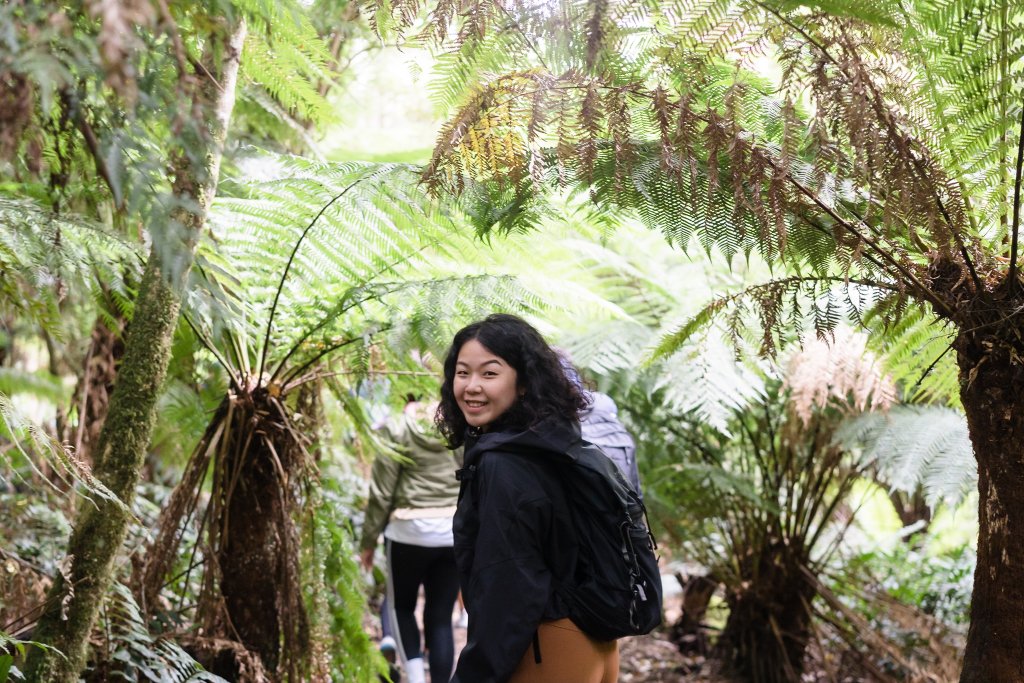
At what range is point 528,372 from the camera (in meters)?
1.80

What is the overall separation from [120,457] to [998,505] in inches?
64.8

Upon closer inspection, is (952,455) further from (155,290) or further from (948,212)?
(155,290)

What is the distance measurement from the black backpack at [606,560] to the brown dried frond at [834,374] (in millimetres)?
1634

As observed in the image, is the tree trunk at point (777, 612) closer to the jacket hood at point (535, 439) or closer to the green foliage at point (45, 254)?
the jacket hood at point (535, 439)

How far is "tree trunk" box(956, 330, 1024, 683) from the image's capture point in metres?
1.54

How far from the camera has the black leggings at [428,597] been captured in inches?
129

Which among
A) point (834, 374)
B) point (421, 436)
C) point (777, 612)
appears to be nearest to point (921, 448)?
point (834, 374)

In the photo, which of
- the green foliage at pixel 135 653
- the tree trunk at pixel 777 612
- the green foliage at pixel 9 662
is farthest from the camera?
the tree trunk at pixel 777 612

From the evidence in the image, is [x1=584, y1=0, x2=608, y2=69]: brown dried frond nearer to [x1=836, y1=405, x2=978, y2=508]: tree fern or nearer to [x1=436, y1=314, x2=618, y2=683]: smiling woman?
[x1=436, y1=314, x2=618, y2=683]: smiling woman

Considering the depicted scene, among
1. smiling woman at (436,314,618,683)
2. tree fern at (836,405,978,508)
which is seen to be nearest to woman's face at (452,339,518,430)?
smiling woman at (436,314,618,683)

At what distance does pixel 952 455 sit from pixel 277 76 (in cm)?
272

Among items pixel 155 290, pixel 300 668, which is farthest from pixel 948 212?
pixel 300 668

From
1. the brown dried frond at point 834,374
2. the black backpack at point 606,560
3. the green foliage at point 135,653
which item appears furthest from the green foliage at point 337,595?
the brown dried frond at point 834,374

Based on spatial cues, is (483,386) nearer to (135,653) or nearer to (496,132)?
(496,132)
